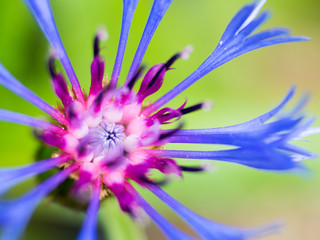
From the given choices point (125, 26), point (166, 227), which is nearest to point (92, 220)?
point (166, 227)

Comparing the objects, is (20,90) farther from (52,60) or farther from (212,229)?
(212,229)

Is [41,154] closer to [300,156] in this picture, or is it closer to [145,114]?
[145,114]

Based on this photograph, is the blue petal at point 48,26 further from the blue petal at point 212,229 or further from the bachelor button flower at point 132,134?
the blue petal at point 212,229

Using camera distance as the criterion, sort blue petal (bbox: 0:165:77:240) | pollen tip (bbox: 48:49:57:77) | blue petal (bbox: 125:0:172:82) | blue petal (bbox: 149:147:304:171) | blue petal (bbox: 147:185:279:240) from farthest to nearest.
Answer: blue petal (bbox: 125:0:172:82) < pollen tip (bbox: 48:49:57:77) < blue petal (bbox: 149:147:304:171) < blue petal (bbox: 147:185:279:240) < blue petal (bbox: 0:165:77:240)

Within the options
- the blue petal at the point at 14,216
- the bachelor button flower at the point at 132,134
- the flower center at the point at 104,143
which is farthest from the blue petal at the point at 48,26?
the blue petal at the point at 14,216

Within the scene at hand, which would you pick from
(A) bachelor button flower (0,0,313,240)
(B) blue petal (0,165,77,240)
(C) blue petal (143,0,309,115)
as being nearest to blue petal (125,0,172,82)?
(A) bachelor button flower (0,0,313,240)

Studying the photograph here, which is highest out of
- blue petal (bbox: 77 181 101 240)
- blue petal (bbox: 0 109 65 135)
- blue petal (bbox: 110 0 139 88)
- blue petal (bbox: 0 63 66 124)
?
blue petal (bbox: 110 0 139 88)

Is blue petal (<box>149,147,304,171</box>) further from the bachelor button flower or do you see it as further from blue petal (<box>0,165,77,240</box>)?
blue petal (<box>0,165,77,240</box>)

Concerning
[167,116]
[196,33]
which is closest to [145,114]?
[167,116]
